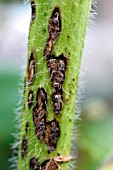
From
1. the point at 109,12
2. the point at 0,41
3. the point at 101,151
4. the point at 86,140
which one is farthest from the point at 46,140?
the point at 109,12

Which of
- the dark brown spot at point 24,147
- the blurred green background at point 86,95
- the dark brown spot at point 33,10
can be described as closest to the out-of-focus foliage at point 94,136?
the blurred green background at point 86,95

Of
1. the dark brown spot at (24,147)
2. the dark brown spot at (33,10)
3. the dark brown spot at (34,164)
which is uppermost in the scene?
the dark brown spot at (33,10)

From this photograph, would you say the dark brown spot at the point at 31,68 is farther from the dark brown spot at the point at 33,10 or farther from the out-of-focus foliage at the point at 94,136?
the out-of-focus foliage at the point at 94,136

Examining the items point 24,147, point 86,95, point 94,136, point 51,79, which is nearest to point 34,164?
point 24,147

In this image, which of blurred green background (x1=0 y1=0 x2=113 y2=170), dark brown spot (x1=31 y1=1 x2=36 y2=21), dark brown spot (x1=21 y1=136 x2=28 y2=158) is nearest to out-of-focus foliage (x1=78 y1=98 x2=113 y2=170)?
blurred green background (x1=0 y1=0 x2=113 y2=170)

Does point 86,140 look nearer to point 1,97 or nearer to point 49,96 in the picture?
point 1,97

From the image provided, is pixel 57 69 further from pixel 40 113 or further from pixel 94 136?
pixel 94 136
